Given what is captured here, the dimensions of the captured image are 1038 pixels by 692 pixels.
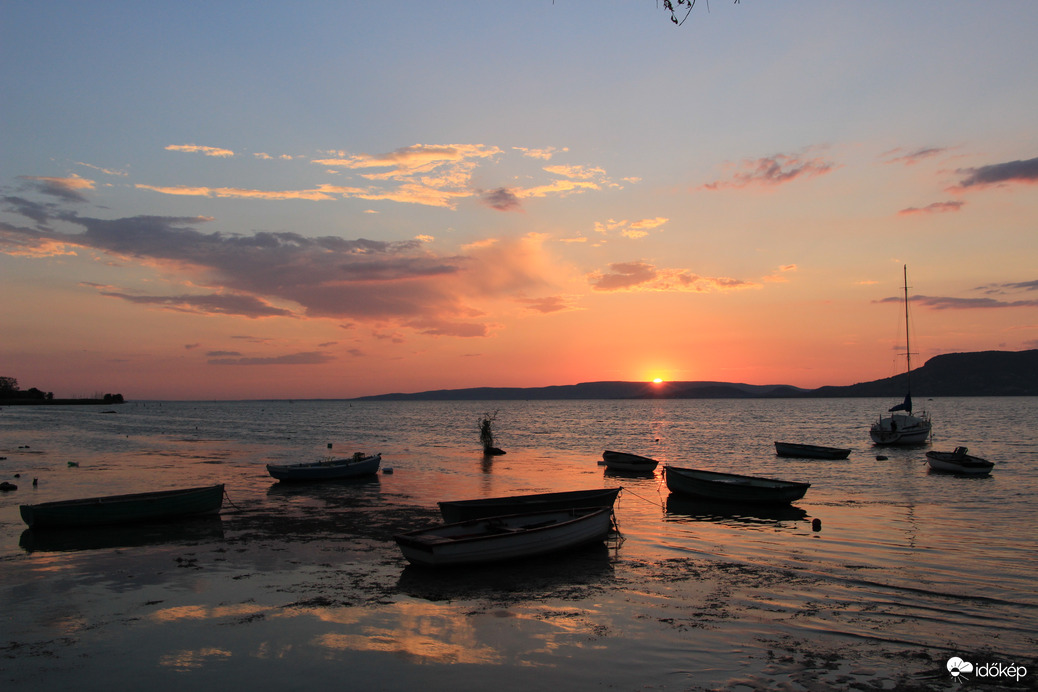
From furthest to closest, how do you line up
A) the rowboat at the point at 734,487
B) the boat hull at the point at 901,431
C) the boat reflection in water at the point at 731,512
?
the boat hull at the point at 901,431, the rowboat at the point at 734,487, the boat reflection in water at the point at 731,512

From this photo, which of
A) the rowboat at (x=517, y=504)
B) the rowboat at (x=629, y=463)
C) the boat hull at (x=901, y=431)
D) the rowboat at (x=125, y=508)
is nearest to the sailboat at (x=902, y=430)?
the boat hull at (x=901, y=431)

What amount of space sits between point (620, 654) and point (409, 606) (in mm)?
5161

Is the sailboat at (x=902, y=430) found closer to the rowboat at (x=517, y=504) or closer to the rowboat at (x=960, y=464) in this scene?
the rowboat at (x=960, y=464)

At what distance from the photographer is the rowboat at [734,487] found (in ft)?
94.7

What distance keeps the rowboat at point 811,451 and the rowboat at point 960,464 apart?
Answer: 961 cm

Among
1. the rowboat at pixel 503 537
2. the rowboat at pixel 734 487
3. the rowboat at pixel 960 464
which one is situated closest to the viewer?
the rowboat at pixel 503 537

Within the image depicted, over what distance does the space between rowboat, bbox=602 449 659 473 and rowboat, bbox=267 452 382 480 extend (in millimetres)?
15976

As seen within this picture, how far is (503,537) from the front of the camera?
17.6m

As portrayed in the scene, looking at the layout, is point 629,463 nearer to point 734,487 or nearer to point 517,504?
point 734,487

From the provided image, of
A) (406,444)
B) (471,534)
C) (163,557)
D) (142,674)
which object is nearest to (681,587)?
(471,534)

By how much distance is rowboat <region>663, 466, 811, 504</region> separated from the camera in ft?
94.7

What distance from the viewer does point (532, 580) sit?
16.6 m

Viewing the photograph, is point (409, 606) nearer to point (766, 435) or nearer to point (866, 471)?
point (866, 471)

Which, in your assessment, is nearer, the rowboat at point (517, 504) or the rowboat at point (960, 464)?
the rowboat at point (517, 504)
